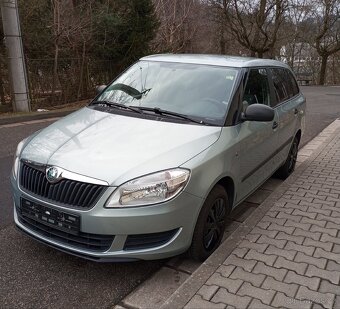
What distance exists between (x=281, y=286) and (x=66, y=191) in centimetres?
168

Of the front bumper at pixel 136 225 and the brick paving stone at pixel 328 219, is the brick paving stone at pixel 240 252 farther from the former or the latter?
the brick paving stone at pixel 328 219

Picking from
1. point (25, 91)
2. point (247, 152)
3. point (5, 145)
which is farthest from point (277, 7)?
point (247, 152)

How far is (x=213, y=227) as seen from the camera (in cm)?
341

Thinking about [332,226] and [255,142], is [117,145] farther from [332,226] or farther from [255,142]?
[332,226]

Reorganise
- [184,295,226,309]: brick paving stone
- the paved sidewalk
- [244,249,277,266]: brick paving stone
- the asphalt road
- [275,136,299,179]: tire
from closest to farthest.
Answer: [184,295,226,309]: brick paving stone, the paved sidewalk, the asphalt road, [244,249,277,266]: brick paving stone, [275,136,299,179]: tire

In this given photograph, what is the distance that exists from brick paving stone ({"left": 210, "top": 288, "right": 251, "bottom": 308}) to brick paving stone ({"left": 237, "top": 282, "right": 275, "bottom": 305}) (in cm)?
5

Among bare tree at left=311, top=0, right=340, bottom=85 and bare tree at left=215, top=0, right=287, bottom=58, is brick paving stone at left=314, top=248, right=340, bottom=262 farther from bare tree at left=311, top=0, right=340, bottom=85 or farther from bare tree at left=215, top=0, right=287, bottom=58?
bare tree at left=311, top=0, right=340, bottom=85

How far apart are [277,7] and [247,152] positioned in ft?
83.7

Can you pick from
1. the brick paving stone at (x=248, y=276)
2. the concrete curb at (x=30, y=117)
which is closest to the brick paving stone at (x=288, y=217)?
the brick paving stone at (x=248, y=276)

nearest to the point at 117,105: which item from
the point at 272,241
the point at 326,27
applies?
the point at 272,241

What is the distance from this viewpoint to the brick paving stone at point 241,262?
309 centimetres

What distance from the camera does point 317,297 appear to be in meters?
2.73

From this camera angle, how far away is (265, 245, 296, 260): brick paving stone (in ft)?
10.8

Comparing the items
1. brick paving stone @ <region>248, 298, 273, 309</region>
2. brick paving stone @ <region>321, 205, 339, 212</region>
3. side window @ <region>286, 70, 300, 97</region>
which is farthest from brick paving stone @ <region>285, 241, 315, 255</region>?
side window @ <region>286, 70, 300, 97</region>
